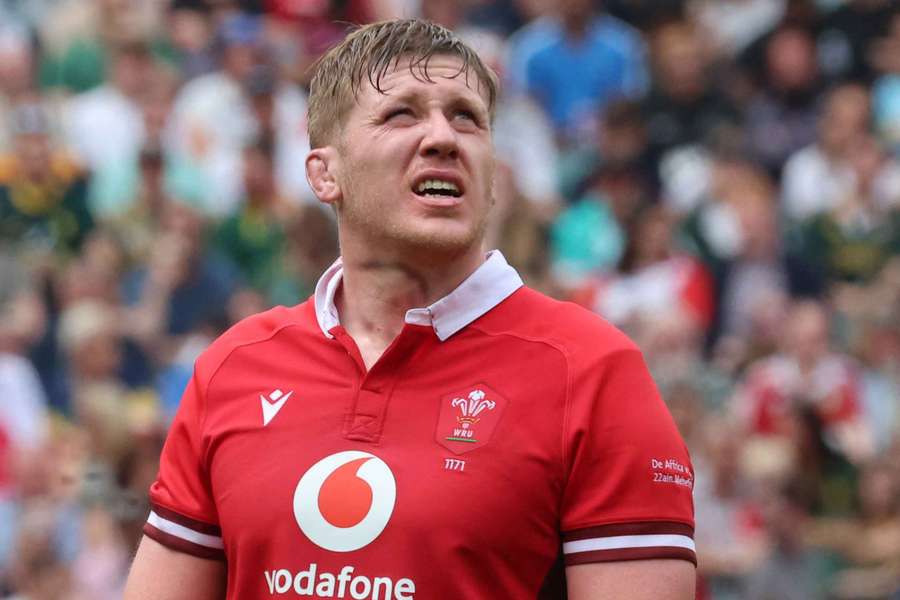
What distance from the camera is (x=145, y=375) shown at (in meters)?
8.43

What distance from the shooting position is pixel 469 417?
116 inches

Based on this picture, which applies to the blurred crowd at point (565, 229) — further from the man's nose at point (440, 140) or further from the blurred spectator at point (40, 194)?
the man's nose at point (440, 140)

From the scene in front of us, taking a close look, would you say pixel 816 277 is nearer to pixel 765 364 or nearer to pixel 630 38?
pixel 765 364

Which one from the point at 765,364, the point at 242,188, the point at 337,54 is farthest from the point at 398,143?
the point at 242,188

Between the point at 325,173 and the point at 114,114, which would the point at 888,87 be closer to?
the point at 114,114

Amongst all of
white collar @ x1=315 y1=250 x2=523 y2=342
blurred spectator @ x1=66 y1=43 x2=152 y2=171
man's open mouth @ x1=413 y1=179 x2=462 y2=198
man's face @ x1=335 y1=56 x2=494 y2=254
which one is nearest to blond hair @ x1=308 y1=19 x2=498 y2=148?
man's face @ x1=335 y1=56 x2=494 y2=254

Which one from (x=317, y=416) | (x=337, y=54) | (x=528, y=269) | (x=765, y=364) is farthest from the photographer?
(x=528, y=269)

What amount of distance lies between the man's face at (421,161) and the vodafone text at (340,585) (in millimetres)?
632

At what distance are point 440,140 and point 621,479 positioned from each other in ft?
2.36

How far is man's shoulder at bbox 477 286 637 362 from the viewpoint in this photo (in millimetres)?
2982

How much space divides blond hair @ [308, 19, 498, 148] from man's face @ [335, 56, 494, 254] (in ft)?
0.06

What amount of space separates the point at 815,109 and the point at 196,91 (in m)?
3.55

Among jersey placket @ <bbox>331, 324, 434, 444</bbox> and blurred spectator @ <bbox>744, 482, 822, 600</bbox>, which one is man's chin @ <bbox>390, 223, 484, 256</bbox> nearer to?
jersey placket @ <bbox>331, 324, 434, 444</bbox>

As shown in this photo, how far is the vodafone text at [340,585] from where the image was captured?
111 inches
